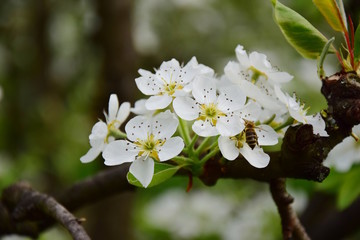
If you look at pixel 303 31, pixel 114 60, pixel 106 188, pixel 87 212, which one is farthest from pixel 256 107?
pixel 87 212

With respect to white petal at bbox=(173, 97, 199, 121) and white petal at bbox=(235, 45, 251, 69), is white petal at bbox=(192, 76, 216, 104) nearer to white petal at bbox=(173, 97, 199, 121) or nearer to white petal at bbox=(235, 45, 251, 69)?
white petal at bbox=(173, 97, 199, 121)

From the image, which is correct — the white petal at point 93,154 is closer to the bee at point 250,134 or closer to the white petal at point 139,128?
the white petal at point 139,128

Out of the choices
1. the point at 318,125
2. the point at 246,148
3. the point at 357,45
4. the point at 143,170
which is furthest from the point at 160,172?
the point at 357,45

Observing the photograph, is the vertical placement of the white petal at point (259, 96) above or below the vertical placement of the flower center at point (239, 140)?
above

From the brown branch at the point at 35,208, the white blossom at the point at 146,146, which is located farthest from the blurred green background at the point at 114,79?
the white blossom at the point at 146,146

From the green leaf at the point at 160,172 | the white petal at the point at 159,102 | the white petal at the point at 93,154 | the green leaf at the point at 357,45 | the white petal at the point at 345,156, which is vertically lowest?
the white petal at the point at 345,156

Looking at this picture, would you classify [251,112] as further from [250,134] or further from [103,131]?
[103,131]

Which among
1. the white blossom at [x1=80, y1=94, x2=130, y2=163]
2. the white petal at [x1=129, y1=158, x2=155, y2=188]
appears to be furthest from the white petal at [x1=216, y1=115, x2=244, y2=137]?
the white blossom at [x1=80, y1=94, x2=130, y2=163]
